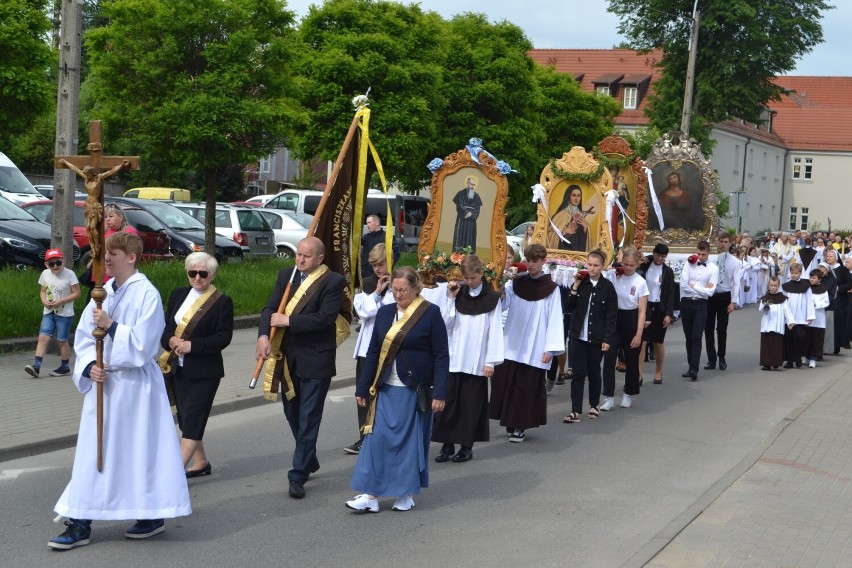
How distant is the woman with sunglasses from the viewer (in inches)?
323

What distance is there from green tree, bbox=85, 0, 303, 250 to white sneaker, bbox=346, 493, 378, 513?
13854 mm

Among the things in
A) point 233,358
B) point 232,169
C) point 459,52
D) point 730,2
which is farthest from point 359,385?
point 232,169

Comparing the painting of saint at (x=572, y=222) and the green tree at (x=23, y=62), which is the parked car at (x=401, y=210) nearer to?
the painting of saint at (x=572, y=222)

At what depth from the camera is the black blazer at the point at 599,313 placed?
11945mm

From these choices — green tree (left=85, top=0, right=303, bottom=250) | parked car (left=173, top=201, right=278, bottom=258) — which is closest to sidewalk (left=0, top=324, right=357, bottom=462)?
green tree (left=85, top=0, right=303, bottom=250)

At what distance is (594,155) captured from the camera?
18531 mm

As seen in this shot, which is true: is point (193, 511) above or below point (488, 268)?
below

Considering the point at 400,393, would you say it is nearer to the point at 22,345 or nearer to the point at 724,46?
the point at 22,345

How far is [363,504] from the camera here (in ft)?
25.5

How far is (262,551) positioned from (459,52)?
99.2 ft

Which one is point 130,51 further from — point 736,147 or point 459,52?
point 736,147

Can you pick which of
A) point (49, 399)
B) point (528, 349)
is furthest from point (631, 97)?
point (49, 399)

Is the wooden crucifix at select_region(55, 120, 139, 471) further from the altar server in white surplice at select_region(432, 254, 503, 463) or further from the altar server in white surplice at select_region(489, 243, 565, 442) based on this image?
the altar server in white surplice at select_region(489, 243, 565, 442)

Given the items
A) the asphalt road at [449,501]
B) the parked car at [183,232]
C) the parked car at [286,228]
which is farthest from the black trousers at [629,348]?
the parked car at [286,228]
